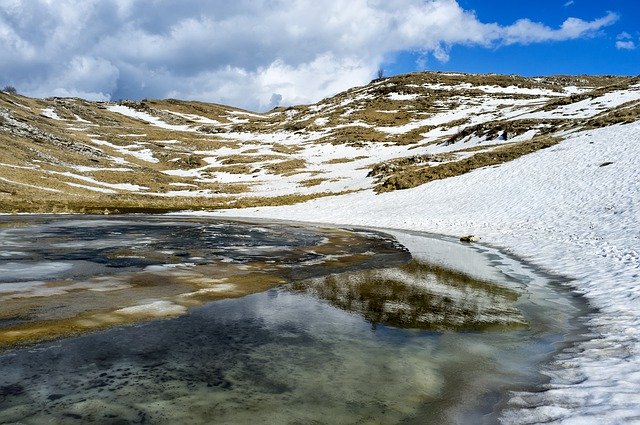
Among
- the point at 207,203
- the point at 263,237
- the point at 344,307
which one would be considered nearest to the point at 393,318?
the point at 344,307

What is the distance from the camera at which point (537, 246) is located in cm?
1848

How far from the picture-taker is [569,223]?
21.5m

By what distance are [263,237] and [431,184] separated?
2230 cm

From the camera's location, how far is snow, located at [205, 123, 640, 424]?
5734 millimetres

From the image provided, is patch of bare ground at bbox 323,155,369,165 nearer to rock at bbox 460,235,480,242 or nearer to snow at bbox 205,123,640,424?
snow at bbox 205,123,640,424

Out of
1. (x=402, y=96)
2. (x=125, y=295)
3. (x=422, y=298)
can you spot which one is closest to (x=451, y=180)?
(x=422, y=298)

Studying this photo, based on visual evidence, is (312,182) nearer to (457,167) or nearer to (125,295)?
(457,167)

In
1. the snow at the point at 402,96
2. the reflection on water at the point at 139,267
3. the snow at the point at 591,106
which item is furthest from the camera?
the snow at the point at 402,96

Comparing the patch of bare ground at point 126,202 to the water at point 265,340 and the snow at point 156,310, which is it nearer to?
the water at point 265,340

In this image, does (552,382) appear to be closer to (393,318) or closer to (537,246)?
(393,318)

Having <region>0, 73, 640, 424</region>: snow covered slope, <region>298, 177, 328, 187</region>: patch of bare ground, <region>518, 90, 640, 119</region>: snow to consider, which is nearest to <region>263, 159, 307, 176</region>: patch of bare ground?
<region>0, 73, 640, 424</region>: snow covered slope

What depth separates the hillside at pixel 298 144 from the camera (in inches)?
1955

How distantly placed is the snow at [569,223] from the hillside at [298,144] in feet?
22.5

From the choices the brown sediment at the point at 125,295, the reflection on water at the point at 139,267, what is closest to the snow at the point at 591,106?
the reflection on water at the point at 139,267
